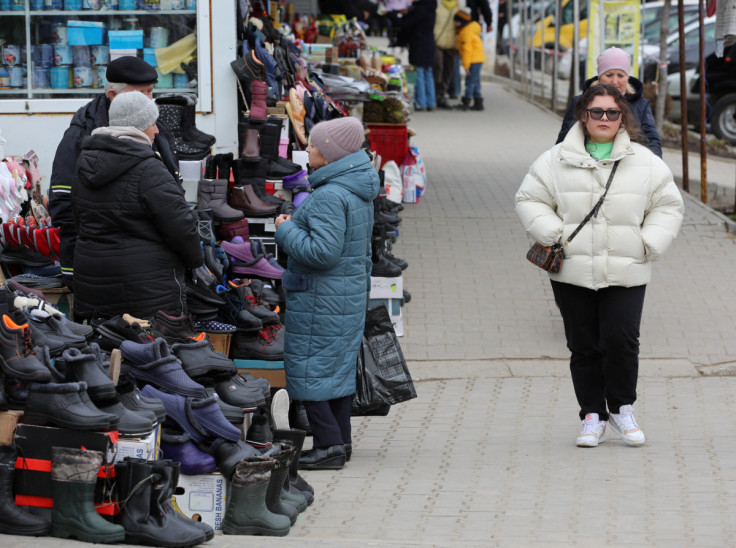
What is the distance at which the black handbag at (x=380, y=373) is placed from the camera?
6117mm

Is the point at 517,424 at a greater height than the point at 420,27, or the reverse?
the point at 420,27

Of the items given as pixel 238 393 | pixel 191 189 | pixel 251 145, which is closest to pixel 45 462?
pixel 238 393

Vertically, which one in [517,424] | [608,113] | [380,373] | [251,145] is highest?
[608,113]

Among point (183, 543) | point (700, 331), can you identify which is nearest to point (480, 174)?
point (700, 331)

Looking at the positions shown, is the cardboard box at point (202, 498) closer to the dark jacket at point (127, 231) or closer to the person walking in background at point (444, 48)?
the dark jacket at point (127, 231)

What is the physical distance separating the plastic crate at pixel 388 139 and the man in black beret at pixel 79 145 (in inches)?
236

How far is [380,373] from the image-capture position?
6141mm

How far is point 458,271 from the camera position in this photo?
10195mm

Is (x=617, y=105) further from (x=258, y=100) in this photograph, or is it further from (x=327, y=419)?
(x=258, y=100)

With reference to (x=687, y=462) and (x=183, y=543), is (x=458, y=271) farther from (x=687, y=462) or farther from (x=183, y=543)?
(x=183, y=543)

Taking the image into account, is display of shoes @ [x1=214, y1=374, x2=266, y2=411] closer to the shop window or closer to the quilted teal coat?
the quilted teal coat

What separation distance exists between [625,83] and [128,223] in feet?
10.7

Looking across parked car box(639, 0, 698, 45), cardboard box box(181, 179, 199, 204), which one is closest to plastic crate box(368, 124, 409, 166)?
cardboard box box(181, 179, 199, 204)

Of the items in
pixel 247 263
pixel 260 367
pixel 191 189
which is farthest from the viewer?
pixel 191 189
